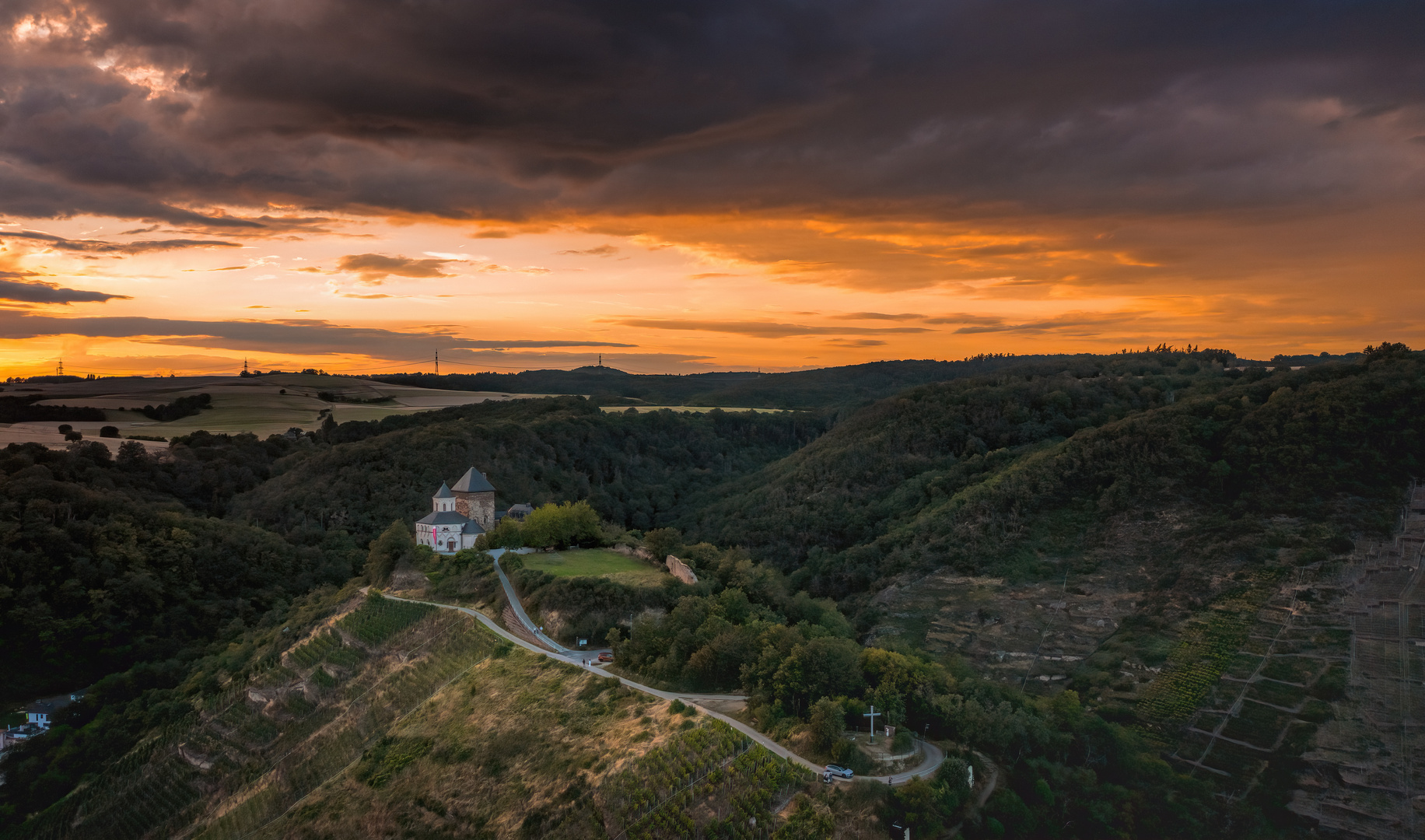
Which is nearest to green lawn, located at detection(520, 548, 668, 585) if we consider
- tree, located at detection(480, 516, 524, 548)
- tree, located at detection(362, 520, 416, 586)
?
tree, located at detection(480, 516, 524, 548)

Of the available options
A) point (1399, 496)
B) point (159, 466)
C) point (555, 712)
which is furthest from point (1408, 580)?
point (159, 466)

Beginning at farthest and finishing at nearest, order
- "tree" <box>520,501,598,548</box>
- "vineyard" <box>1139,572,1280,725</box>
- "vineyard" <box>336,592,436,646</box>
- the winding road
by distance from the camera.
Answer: "tree" <box>520,501,598,548</box>, "vineyard" <box>1139,572,1280,725</box>, "vineyard" <box>336,592,436,646</box>, the winding road

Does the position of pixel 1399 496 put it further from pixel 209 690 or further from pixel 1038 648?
pixel 209 690

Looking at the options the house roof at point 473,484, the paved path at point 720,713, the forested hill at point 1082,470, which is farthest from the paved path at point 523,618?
the forested hill at point 1082,470

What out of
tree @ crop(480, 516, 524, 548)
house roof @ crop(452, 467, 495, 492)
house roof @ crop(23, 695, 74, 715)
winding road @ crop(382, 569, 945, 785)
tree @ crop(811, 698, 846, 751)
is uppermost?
house roof @ crop(452, 467, 495, 492)

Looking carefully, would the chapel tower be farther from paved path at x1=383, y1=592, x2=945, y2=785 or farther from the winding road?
paved path at x1=383, y1=592, x2=945, y2=785

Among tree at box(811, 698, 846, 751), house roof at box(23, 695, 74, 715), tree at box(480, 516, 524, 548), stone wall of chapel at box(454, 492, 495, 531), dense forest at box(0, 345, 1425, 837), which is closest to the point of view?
tree at box(811, 698, 846, 751)

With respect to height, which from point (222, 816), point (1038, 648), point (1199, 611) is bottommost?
point (222, 816)
